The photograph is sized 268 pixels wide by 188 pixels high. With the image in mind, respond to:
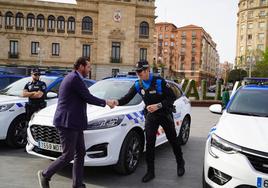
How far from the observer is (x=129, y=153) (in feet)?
16.1

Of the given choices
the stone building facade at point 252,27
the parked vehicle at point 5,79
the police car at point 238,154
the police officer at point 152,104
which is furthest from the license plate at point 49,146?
the stone building facade at point 252,27

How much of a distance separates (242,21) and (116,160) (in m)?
97.7

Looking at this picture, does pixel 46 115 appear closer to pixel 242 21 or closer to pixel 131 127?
pixel 131 127

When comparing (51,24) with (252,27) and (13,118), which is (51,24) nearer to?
(13,118)

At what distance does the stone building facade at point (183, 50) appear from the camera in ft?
335

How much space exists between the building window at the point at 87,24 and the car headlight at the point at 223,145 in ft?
155

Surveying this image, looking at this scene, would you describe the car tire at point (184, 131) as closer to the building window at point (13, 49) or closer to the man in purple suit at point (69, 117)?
the man in purple suit at point (69, 117)

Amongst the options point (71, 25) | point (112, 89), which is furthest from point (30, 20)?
point (112, 89)

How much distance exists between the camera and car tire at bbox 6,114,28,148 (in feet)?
20.6

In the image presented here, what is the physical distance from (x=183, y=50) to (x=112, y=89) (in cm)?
10066

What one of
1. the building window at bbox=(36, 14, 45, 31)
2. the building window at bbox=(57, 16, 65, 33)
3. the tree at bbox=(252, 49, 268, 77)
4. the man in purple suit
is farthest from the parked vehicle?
the tree at bbox=(252, 49, 268, 77)

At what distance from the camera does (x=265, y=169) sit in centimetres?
322

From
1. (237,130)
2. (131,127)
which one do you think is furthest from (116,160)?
(237,130)

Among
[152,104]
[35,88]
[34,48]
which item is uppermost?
[34,48]
